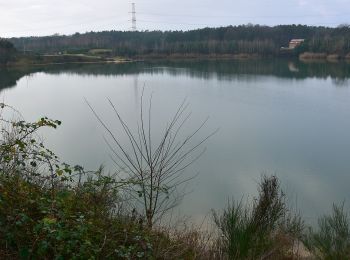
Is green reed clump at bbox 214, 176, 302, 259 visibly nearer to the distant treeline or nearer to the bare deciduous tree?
the bare deciduous tree

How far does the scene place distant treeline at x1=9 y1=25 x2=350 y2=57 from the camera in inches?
2259

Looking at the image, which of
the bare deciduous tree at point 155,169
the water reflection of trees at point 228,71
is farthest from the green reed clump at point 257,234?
the water reflection of trees at point 228,71

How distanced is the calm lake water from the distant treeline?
36171mm

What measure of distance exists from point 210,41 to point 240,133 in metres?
59.0

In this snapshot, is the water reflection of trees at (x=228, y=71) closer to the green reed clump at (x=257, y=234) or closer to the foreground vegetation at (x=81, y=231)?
the green reed clump at (x=257, y=234)

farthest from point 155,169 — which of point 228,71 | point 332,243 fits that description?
point 228,71

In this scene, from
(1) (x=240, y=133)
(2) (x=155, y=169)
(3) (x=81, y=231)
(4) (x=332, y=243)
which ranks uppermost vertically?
(3) (x=81, y=231)

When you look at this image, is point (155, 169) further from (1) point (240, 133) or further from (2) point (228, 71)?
(2) point (228, 71)

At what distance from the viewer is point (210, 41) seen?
226 feet

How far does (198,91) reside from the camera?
22688 mm

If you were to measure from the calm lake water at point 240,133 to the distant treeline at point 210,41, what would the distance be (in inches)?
1424

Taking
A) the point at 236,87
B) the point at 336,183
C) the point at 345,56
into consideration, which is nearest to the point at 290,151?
the point at 336,183

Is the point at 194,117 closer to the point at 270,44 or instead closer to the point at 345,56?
the point at 345,56

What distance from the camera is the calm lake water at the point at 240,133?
23.7ft
